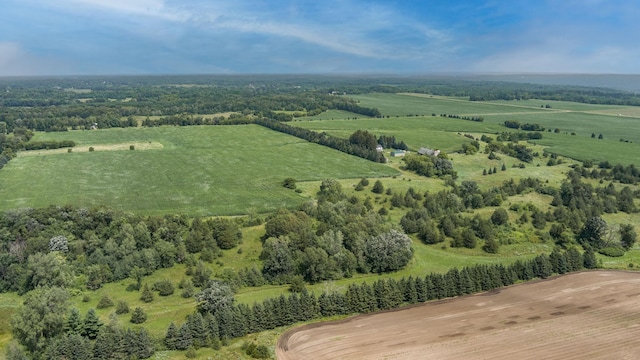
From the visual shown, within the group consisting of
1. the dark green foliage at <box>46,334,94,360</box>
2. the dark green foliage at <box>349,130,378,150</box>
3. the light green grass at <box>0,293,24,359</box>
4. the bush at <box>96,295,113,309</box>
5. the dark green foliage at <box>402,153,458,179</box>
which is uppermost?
the dark green foliage at <box>349,130,378,150</box>

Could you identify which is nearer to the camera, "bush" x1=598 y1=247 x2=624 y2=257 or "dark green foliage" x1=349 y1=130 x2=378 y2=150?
"bush" x1=598 y1=247 x2=624 y2=257

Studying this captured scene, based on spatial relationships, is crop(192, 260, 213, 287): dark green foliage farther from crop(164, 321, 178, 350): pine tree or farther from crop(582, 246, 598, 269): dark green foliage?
crop(582, 246, 598, 269): dark green foliage

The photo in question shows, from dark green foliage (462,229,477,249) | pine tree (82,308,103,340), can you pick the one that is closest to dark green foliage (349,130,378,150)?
dark green foliage (462,229,477,249)

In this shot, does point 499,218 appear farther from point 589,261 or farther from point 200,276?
point 200,276

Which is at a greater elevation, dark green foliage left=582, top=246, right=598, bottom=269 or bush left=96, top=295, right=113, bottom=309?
dark green foliage left=582, top=246, right=598, bottom=269

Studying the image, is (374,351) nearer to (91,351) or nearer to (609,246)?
(91,351)

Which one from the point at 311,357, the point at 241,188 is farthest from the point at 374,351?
the point at 241,188
